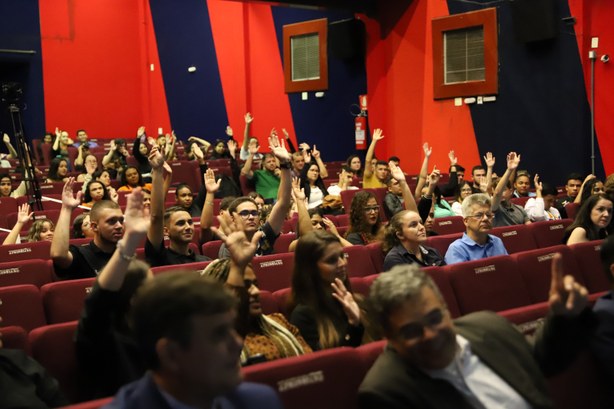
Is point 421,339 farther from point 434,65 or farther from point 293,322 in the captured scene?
point 434,65

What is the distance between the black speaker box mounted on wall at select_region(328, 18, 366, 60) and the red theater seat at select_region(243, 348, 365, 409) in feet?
32.8

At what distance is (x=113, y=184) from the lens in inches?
321

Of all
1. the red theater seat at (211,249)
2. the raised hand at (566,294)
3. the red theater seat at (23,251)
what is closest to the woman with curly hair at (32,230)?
the red theater seat at (23,251)

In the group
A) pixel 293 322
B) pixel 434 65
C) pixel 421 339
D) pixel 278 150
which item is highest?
pixel 434 65

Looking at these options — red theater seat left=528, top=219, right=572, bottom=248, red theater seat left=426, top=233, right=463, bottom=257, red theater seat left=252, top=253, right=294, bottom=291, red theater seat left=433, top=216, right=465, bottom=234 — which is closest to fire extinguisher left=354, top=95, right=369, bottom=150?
red theater seat left=433, top=216, right=465, bottom=234

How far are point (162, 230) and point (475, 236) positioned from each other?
191 cm

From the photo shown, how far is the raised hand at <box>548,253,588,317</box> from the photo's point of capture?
1818mm

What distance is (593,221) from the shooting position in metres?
4.66

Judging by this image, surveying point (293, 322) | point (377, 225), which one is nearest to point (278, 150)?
point (377, 225)

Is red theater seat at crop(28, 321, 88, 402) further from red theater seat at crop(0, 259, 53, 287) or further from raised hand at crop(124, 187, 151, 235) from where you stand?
red theater seat at crop(0, 259, 53, 287)

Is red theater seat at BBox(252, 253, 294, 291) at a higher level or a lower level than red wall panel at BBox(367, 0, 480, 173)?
lower

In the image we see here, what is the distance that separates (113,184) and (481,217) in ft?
16.2

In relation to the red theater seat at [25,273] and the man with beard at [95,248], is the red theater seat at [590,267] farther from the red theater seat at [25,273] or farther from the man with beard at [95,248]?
the red theater seat at [25,273]

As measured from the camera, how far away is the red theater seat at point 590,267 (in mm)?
3988
